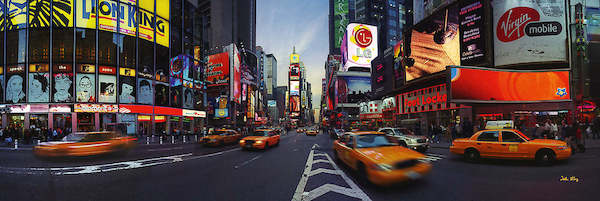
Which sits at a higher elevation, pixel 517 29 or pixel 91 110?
pixel 517 29

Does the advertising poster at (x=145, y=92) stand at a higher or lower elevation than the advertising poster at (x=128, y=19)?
lower

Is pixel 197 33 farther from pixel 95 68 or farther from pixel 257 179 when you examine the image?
pixel 257 179

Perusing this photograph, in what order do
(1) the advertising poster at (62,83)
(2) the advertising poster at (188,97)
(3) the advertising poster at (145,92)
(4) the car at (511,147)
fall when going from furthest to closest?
(2) the advertising poster at (188,97) < (3) the advertising poster at (145,92) < (1) the advertising poster at (62,83) < (4) the car at (511,147)

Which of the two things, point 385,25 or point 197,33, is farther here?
point 385,25

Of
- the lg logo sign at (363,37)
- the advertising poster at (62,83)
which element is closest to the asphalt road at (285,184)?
the advertising poster at (62,83)

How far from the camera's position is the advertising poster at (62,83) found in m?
32.4

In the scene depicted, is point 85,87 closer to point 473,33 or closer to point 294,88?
point 473,33

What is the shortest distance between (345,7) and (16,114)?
4880 inches

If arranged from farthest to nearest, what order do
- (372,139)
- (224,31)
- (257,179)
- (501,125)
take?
(224,31) < (501,125) < (372,139) < (257,179)

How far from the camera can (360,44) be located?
294ft

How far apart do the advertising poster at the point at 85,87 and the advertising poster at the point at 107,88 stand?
0.73 metres

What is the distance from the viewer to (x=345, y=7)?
425 feet

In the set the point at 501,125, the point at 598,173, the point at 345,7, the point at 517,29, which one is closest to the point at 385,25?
the point at 345,7

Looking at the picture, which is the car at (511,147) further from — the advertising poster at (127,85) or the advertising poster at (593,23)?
the advertising poster at (127,85)
